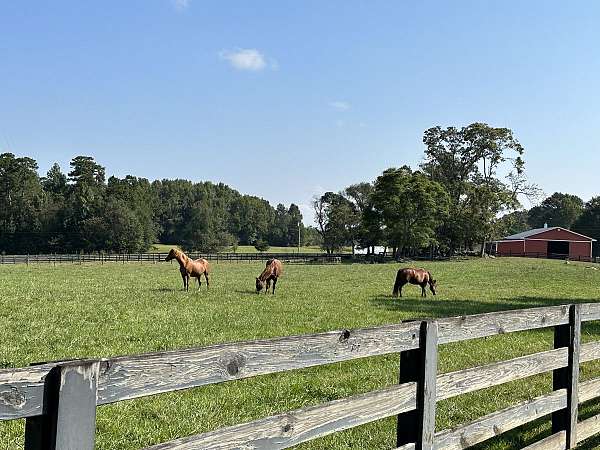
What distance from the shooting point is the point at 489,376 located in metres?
4.80

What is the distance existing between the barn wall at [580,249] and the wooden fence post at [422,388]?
8363 cm

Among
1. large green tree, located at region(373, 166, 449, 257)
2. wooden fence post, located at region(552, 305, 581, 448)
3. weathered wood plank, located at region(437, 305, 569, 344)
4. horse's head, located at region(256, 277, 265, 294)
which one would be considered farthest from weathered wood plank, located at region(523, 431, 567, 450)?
large green tree, located at region(373, 166, 449, 257)

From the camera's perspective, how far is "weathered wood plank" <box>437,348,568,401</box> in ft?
14.4

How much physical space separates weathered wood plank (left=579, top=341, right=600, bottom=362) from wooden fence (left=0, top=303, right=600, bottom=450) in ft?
0.07

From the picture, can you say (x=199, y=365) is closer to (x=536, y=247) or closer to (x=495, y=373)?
(x=495, y=373)

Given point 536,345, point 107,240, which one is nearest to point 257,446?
point 536,345

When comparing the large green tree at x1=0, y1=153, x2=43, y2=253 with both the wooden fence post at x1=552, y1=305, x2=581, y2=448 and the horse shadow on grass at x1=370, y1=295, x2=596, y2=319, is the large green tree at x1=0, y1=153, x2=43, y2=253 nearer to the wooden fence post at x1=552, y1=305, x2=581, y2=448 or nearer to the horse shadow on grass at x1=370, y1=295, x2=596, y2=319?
the horse shadow on grass at x1=370, y1=295, x2=596, y2=319

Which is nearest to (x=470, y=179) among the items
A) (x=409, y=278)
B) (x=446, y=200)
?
(x=446, y=200)

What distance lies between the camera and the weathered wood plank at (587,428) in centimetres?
579

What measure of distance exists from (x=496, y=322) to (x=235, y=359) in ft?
9.08

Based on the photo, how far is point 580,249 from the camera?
8062 cm

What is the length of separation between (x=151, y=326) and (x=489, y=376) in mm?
10015

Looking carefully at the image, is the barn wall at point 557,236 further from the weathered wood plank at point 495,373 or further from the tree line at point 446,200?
the weathered wood plank at point 495,373

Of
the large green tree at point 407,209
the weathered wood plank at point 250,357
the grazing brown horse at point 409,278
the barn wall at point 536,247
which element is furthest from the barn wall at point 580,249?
the weathered wood plank at point 250,357
